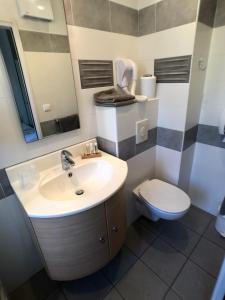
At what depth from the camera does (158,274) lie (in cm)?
129

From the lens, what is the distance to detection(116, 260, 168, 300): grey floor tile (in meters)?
1.18

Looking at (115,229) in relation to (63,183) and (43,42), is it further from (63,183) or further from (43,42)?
(43,42)

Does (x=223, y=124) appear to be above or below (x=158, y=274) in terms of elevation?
above

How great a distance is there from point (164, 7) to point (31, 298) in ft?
7.66

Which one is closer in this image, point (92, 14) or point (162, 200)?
point (92, 14)

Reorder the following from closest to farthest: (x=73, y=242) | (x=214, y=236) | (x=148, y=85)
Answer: (x=73, y=242) < (x=148, y=85) < (x=214, y=236)

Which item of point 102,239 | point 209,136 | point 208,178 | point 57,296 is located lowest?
point 57,296

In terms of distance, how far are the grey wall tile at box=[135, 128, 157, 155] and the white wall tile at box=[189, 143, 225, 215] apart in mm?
451

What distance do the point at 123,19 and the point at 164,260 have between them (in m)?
1.97

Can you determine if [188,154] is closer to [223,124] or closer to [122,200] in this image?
[223,124]

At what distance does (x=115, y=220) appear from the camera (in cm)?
106

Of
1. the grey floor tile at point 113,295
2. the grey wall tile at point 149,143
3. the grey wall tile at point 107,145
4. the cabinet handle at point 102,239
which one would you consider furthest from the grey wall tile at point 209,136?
the grey floor tile at point 113,295

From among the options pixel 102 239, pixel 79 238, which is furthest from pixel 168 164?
pixel 79 238

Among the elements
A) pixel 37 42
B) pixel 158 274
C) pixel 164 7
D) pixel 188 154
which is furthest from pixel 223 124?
pixel 37 42
